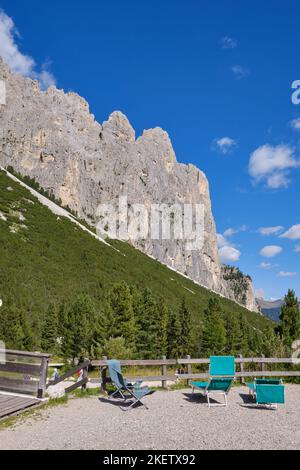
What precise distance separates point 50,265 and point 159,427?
155 feet

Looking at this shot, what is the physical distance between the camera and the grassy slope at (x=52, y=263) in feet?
144

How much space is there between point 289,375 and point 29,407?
8194mm

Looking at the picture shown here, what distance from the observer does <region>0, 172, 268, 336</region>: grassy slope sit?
144 ft

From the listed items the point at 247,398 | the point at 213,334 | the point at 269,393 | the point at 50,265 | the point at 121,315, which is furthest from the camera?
the point at 50,265

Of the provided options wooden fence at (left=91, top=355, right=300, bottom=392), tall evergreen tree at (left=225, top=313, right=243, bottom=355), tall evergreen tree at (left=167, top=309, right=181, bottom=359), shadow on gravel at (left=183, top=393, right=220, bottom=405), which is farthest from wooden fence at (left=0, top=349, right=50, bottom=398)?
tall evergreen tree at (left=225, top=313, right=243, bottom=355)

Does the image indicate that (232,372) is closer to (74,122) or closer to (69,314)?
(69,314)

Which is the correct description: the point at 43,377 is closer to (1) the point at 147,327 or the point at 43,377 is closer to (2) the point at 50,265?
(1) the point at 147,327

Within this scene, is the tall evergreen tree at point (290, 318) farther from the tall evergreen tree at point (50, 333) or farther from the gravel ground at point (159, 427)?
the gravel ground at point (159, 427)

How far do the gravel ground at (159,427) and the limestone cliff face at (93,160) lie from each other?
10054cm

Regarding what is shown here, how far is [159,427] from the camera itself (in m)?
7.09

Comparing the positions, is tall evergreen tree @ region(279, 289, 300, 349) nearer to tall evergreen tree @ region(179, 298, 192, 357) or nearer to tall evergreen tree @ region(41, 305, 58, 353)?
tall evergreen tree @ region(179, 298, 192, 357)

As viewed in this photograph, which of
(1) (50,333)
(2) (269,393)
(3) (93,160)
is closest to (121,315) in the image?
(1) (50,333)

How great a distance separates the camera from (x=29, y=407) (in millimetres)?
8445
